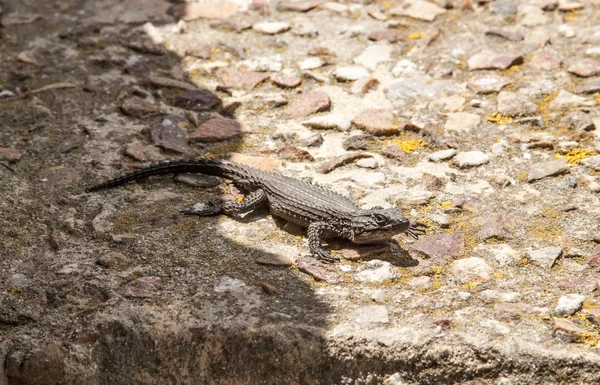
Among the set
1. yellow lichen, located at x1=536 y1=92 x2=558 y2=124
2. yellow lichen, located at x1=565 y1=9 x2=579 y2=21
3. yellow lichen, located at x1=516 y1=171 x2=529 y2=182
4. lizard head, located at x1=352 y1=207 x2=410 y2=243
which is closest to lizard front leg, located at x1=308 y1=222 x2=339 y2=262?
lizard head, located at x1=352 y1=207 x2=410 y2=243

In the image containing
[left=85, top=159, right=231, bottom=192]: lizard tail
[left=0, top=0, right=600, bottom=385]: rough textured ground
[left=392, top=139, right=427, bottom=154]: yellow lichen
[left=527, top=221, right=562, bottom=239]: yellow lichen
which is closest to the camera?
[left=0, top=0, right=600, bottom=385]: rough textured ground

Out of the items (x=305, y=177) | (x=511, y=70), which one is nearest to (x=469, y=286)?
(x=305, y=177)

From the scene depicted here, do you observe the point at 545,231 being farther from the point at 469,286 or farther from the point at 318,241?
the point at 318,241

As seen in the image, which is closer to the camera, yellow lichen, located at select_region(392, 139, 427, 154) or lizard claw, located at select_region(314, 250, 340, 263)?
lizard claw, located at select_region(314, 250, 340, 263)

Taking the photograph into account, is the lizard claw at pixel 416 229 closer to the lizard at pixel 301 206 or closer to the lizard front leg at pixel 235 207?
the lizard at pixel 301 206

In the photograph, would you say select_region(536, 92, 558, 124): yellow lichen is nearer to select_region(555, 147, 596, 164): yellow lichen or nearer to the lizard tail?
select_region(555, 147, 596, 164): yellow lichen

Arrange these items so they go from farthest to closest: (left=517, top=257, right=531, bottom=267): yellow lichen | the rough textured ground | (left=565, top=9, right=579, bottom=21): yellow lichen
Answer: (left=565, top=9, right=579, bottom=21): yellow lichen, (left=517, top=257, right=531, bottom=267): yellow lichen, the rough textured ground

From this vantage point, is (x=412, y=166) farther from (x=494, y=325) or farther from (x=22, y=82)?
(x=22, y=82)
